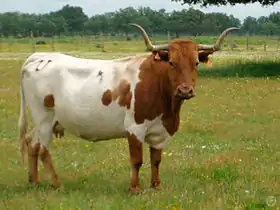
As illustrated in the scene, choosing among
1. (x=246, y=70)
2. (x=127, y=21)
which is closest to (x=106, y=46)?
(x=246, y=70)

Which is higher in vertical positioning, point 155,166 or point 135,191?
point 155,166

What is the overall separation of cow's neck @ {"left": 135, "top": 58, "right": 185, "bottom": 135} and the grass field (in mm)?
1269

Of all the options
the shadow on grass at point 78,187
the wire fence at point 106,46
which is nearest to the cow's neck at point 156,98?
the shadow on grass at point 78,187

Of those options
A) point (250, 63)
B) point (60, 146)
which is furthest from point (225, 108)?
point (250, 63)

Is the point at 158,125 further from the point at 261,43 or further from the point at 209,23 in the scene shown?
the point at 209,23

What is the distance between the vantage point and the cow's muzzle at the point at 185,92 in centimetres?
884

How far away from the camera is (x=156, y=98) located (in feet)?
31.6

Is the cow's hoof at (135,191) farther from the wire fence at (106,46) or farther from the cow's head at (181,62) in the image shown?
the wire fence at (106,46)

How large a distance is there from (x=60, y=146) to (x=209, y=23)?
328ft

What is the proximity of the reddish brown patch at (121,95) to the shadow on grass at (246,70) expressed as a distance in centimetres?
2040

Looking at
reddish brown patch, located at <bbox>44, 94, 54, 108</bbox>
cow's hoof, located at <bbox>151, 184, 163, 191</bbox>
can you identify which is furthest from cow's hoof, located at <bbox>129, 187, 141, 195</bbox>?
reddish brown patch, located at <bbox>44, 94, 54, 108</bbox>

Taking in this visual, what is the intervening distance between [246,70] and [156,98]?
22344 mm

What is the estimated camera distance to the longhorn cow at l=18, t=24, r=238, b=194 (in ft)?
30.9

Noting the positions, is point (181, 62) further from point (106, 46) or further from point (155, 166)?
point (106, 46)
